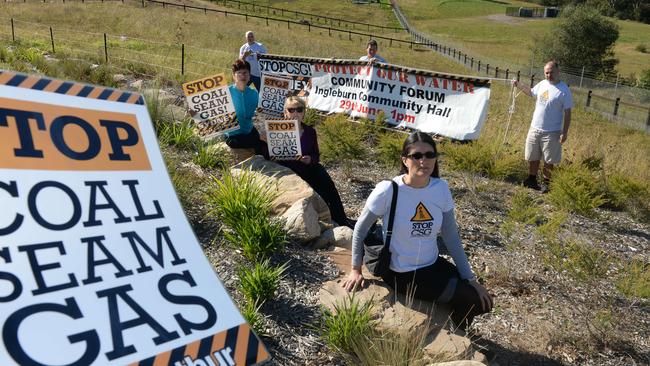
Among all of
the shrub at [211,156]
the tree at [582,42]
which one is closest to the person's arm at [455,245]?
the shrub at [211,156]

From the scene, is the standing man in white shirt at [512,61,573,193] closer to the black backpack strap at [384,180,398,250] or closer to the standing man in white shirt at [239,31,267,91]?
the black backpack strap at [384,180,398,250]

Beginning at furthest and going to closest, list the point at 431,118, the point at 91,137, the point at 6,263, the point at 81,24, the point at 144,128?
the point at 81,24
the point at 431,118
the point at 144,128
the point at 91,137
the point at 6,263

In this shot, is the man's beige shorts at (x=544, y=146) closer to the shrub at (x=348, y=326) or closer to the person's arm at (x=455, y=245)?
the person's arm at (x=455, y=245)

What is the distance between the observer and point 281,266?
3943 millimetres

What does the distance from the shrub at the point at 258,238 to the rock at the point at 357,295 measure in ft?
2.00

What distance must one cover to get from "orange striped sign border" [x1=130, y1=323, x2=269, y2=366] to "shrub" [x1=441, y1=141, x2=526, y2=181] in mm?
5227

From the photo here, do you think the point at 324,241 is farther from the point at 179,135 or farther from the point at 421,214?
the point at 179,135

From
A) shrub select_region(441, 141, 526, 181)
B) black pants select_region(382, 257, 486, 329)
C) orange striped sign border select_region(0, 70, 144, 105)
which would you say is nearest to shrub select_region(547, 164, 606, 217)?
shrub select_region(441, 141, 526, 181)

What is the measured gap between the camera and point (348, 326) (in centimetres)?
309

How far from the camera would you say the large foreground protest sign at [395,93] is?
29.8 ft

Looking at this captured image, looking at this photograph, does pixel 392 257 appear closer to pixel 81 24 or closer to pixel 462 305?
pixel 462 305

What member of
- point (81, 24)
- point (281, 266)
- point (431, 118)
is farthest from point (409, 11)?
point (281, 266)

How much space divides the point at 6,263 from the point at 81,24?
120 feet

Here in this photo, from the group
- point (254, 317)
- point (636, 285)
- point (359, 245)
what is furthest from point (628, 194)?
point (254, 317)
